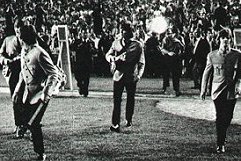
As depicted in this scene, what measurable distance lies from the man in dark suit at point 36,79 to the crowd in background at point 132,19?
45.0 ft

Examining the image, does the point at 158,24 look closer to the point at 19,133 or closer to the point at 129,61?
the point at 129,61

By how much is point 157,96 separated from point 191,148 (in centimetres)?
970

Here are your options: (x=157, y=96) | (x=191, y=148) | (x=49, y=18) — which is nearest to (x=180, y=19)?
(x=49, y=18)

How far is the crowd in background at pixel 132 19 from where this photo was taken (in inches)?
1050

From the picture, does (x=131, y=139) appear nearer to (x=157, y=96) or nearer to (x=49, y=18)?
(x=157, y=96)

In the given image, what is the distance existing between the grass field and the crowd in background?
850cm

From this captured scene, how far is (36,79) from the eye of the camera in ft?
33.0

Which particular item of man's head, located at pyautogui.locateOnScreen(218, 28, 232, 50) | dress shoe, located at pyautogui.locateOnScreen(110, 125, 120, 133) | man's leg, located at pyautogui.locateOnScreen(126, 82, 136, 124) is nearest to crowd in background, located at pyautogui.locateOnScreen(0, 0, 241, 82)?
man's leg, located at pyautogui.locateOnScreen(126, 82, 136, 124)

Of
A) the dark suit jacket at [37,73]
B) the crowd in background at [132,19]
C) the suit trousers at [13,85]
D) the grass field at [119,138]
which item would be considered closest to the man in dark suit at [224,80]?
the grass field at [119,138]

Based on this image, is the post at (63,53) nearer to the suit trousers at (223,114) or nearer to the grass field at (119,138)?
the grass field at (119,138)

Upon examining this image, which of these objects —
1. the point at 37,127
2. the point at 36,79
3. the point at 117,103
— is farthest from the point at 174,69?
the point at 37,127

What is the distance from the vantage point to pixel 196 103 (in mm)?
19109

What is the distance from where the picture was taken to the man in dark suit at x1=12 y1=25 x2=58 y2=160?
9812 mm

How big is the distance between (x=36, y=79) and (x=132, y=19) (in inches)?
834
